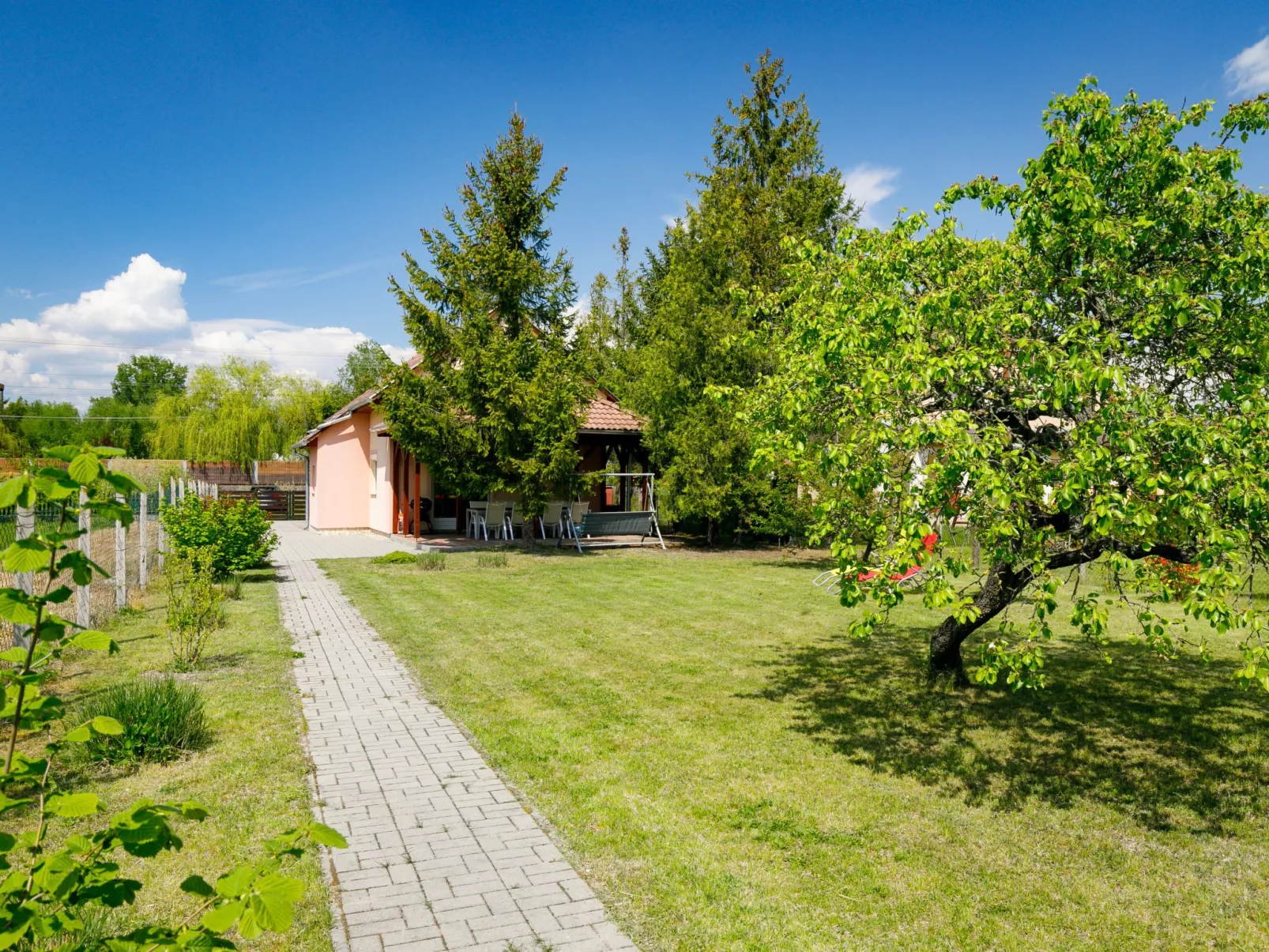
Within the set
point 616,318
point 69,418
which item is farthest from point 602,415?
point 69,418

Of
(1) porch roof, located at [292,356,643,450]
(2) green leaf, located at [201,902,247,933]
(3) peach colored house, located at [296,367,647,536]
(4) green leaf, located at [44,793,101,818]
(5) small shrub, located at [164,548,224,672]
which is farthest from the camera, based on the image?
(3) peach colored house, located at [296,367,647,536]

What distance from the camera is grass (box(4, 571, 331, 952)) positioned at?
3.72 metres

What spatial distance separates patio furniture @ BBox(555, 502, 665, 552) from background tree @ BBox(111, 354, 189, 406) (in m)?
96.2

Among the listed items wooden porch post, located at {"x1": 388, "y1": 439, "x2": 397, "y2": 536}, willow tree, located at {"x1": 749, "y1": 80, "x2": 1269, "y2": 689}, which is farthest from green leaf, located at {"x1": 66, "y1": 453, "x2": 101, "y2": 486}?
wooden porch post, located at {"x1": 388, "y1": 439, "x2": 397, "y2": 536}

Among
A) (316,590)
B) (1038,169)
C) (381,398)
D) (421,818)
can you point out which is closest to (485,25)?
(381,398)

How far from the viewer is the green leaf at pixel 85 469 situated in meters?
1.61

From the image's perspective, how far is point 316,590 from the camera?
13414 mm

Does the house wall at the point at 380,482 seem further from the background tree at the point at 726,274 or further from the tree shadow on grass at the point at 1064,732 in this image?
the tree shadow on grass at the point at 1064,732

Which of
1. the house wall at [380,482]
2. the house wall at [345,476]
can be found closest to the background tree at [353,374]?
the house wall at [345,476]

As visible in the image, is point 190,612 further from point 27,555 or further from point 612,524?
point 612,524

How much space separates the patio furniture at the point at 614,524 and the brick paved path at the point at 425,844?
1192 cm

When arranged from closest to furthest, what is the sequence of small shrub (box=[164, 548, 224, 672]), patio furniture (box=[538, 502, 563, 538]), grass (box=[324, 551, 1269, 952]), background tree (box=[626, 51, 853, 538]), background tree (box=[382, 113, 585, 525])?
1. grass (box=[324, 551, 1269, 952])
2. small shrub (box=[164, 548, 224, 672])
3. background tree (box=[382, 113, 585, 525])
4. background tree (box=[626, 51, 853, 538])
5. patio furniture (box=[538, 502, 563, 538])

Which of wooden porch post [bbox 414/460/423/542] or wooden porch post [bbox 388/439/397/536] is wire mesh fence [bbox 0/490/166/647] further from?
wooden porch post [bbox 388/439/397/536]

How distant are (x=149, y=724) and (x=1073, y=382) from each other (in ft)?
19.9
